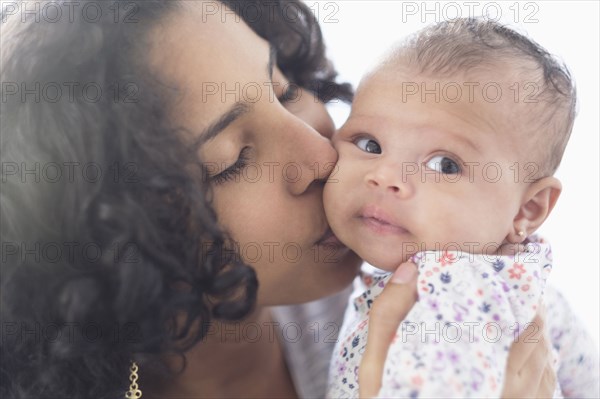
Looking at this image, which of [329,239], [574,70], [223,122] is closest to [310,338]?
[329,239]

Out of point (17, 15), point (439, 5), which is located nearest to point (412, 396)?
point (17, 15)

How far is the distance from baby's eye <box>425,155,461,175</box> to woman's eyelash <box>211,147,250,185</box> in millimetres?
282

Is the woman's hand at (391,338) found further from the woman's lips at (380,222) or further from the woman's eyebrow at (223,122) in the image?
the woman's eyebrow at (223,122)

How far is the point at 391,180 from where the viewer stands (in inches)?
38.9

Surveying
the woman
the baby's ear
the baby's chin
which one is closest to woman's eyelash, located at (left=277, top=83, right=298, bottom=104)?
the woman

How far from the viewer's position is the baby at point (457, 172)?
0.94 meters

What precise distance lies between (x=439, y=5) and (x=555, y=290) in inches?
36.1

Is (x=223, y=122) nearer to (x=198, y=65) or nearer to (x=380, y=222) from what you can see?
(x=198, y=65)

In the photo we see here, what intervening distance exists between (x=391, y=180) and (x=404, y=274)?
0.14 meters

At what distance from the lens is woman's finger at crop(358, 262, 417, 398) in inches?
36.1

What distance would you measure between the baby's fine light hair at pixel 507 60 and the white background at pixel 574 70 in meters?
0.77

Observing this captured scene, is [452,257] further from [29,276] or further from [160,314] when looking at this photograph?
[29,276]

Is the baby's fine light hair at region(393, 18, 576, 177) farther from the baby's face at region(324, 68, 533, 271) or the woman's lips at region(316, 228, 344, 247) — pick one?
the woman's lips at region(316, 228, 344, 247)

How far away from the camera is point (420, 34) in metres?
1.10
